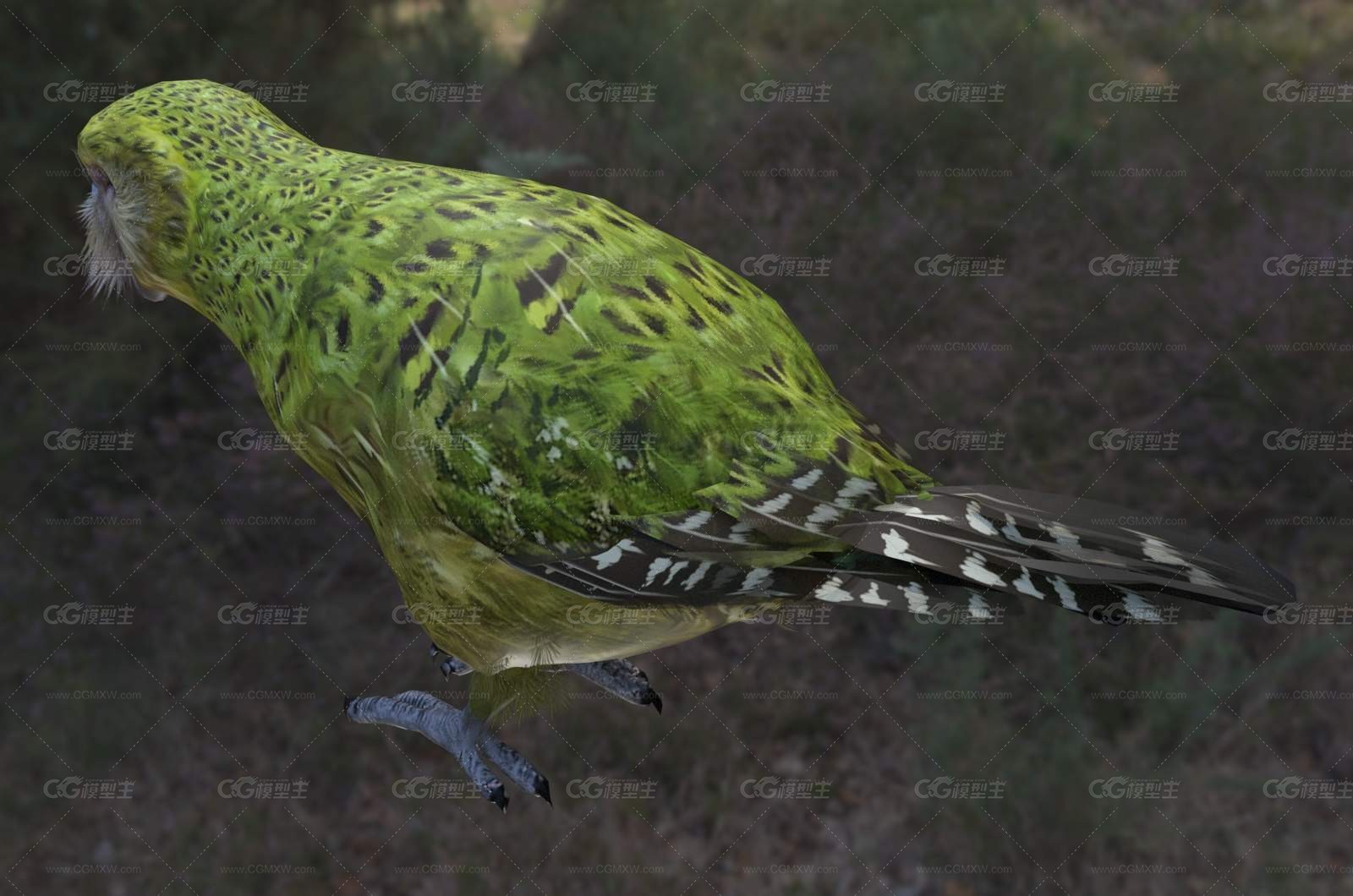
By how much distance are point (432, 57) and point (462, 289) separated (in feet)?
13.0

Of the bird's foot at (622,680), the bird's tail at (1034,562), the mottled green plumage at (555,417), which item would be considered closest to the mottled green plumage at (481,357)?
the mottled green plumage at (555,417)

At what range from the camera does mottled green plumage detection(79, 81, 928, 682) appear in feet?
9.01

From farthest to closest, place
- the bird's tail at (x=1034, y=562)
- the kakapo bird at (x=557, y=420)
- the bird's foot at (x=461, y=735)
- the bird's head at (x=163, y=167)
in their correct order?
the bird's foot at (x=461, y=735)
the bird's head at (x=163, y=167)
the kakapo bird at (x=557, y=420)
the bird's tail at (x=1034, y=562)

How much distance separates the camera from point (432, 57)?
6301 millimetres

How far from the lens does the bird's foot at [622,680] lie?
4.03 metres

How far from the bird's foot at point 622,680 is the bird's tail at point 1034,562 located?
1346mm

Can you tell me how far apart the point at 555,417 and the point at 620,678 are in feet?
5.10

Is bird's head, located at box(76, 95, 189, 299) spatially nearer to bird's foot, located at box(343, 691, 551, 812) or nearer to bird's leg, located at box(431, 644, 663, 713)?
bird's foot, located at box(343, 691, 551, 812)

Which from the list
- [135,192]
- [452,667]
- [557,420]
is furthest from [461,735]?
[135,192]

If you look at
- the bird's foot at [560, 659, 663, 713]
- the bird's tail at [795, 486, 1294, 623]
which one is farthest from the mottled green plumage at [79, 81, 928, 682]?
the bird's foot at [560, 659, 663, 713]

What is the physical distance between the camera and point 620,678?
405 cm

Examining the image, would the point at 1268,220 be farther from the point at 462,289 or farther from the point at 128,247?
the point at 128,247

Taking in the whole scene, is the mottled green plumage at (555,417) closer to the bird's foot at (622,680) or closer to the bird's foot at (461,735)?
the bird's foot at (461,735)

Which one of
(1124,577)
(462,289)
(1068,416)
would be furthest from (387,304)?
(1068,416)
